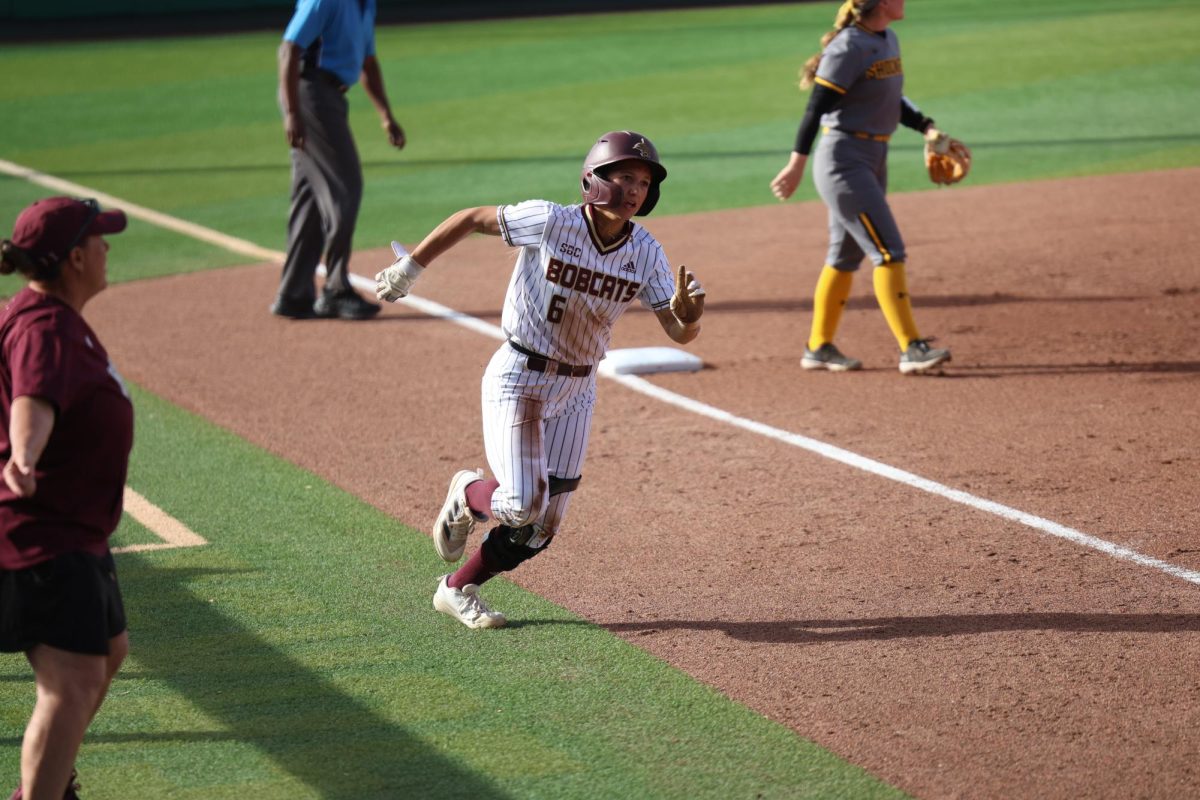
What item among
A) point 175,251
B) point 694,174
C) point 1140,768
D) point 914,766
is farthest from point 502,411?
point 694,174

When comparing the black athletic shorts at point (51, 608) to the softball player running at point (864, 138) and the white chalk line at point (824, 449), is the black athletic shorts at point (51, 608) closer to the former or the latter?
the white chalk line at point (824, 449)

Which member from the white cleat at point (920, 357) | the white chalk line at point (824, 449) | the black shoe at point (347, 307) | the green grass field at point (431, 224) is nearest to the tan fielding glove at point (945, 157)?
the white cleat at point (920, 357)

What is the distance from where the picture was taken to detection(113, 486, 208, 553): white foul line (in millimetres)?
6344

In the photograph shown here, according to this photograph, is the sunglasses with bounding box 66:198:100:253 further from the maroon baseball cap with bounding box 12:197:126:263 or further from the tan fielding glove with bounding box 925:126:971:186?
the tan fielding glove with bounding box 925:126:971:186

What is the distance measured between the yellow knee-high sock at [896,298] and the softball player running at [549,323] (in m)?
3.54

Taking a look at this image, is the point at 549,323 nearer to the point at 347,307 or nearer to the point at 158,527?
the point at 158,527

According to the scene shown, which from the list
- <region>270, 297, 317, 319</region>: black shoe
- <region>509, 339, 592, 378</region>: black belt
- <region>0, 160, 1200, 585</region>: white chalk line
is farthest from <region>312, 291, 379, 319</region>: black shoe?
<region>509, 339, 592, 378</region>: black belt

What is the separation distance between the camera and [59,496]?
367 centimetres

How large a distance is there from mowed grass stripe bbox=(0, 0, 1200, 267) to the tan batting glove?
8.42 m

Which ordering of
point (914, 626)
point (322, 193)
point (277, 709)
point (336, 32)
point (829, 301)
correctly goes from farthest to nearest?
point (322, 193) < point (336, 32) < point (829, 301) < point (914, 626) < point (277, 709)

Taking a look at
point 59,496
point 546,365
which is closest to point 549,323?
point 546,365

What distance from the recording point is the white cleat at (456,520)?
5645 mm

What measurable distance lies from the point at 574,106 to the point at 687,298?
1549cm

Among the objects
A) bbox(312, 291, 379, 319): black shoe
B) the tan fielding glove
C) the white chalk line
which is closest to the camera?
Answer: the white chalk line
